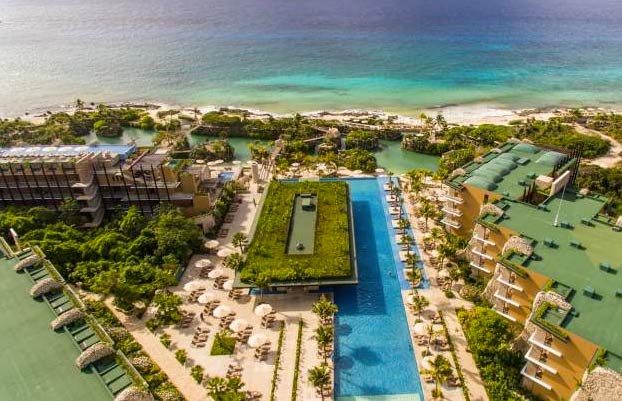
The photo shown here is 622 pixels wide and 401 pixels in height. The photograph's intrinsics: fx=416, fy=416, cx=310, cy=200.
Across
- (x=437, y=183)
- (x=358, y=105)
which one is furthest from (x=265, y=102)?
(x=437, y=183)

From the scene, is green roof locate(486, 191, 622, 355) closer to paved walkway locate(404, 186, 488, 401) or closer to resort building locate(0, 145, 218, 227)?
paved walkway locate(404, 186, 488, 401)

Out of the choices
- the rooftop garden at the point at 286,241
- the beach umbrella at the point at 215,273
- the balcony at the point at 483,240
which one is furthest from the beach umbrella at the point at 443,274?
the beach umbrella at the point at 215,273

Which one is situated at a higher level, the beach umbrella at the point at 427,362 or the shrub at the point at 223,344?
the beach umbrella at the point at 427,362

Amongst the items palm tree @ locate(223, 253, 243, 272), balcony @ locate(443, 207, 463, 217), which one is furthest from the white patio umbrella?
palm tree @ locate(223, 253, 243, 272)

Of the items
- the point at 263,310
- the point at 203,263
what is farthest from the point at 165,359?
the point at 203,263

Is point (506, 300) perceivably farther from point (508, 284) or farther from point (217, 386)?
point (217, 386)

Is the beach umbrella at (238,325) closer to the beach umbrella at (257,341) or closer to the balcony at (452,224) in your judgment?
the beach umbrella at (257,341)

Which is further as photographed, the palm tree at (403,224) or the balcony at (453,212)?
the palm tree at (403,224)

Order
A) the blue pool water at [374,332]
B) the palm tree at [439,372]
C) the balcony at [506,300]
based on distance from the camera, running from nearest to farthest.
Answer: the palm tree at [439,372] → the blue pool water at [374,332] → the balcony at [506,300]
